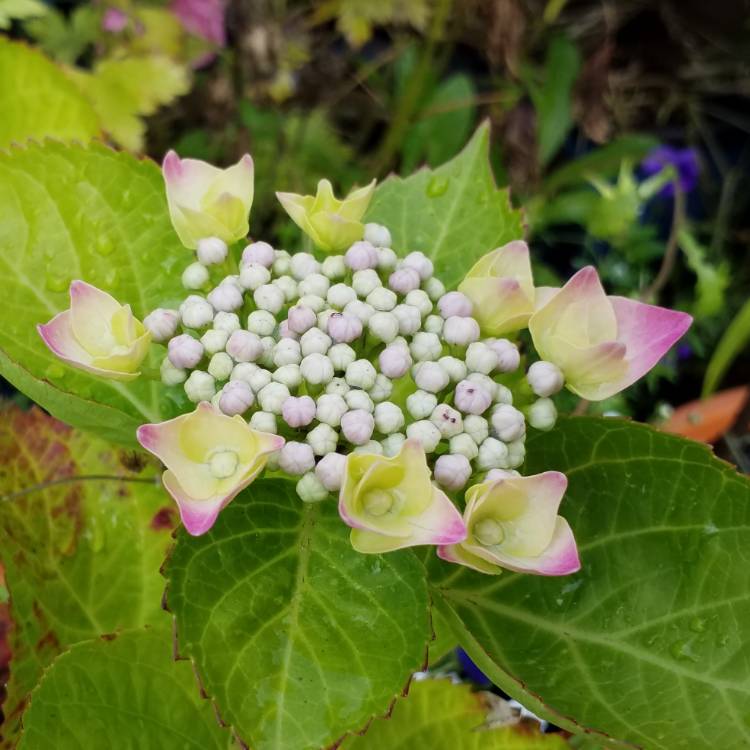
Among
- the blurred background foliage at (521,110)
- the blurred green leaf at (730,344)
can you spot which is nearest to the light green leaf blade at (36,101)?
the blurred background foliage at (521,110)

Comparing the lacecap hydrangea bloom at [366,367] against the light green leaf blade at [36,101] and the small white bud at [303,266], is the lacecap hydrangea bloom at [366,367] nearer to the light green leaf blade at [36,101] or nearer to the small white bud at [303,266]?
the small white bud at [303,266]

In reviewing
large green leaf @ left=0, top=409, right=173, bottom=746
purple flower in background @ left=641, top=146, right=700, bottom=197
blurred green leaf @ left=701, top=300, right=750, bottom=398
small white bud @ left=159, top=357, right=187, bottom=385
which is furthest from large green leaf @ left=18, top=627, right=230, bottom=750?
purple flower in background @ left=641, top=146, right=700, bottom=197

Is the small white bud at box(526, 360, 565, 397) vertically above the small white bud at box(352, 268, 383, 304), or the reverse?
the small white bud at box(352, 268, 383, 304)

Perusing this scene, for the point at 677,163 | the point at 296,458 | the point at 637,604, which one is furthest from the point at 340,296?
the point at 677,163

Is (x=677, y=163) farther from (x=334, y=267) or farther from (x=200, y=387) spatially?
(x=200, y=387)

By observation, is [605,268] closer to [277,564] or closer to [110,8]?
[110,8]

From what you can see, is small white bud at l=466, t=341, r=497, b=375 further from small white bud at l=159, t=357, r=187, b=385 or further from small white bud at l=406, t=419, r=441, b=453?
small white bud at l=159, t=357, r=187, b=385
